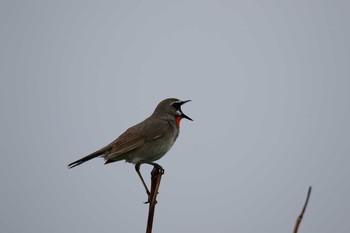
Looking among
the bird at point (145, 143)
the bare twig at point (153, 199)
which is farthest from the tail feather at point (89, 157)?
the bare twig at point (153, 199)

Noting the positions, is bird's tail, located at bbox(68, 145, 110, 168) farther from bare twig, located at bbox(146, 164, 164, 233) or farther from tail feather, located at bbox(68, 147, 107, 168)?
bare twig, located at bbox(146, 164, 164, 233)

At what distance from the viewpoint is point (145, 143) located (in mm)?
9094

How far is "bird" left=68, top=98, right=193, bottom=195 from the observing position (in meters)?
8.55

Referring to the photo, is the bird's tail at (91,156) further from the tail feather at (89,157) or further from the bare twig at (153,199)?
the bare twig at (153,199)

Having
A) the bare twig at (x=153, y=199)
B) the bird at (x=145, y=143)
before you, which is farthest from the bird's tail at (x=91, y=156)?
the bare twig at (x=153, y=199)

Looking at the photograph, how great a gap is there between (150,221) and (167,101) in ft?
23.3

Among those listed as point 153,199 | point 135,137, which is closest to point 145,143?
point 135,137

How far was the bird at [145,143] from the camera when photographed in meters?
8.55

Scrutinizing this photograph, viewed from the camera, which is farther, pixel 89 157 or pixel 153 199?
pixel 89 157

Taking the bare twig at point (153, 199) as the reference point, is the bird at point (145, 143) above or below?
above

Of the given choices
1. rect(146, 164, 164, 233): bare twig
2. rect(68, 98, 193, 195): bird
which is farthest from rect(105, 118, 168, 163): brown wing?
rect(146, 164, 164, 233): bare twig

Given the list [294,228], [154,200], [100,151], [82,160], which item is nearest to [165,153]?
[100,151]

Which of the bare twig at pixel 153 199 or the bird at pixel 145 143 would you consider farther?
the bird at pixel 145 143

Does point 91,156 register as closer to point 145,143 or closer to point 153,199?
point 145,143
